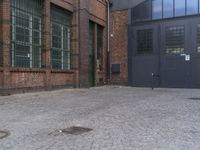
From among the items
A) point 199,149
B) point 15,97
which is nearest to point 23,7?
point 15,97

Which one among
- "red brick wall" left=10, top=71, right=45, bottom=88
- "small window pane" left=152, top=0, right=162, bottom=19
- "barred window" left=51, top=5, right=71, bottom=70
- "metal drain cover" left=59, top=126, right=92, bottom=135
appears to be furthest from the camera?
"small window pane" left=152, top=0, right=162, bottom=19

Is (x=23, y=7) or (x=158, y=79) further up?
(x=23, y=7)

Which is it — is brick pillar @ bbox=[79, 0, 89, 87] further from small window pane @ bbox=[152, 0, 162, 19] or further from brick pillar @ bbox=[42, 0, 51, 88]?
small window pane @ bbox=[152, 0, 162, 19]

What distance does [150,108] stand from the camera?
12.2m

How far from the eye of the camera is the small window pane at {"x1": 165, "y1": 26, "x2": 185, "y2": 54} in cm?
2470

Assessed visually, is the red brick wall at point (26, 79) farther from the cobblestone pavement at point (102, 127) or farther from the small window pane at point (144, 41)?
the small window pane at point (144, 41)

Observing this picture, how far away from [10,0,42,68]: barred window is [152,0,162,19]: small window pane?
9.94 m

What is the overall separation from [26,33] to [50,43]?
80.5 inches

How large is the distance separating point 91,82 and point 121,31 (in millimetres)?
4854

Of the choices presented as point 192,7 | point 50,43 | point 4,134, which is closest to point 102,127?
point 4,134

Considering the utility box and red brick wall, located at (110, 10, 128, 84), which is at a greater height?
red brick wall, located at (110, 10, 128, 84)

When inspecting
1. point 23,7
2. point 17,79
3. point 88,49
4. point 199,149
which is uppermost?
point 23,7

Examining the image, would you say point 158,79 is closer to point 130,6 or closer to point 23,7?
point 130,6

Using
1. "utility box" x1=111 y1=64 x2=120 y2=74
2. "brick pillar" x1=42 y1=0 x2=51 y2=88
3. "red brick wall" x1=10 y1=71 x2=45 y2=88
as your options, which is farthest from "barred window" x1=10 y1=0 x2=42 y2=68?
"utility box" x1=111 y1=64 x2=120 y2=74
